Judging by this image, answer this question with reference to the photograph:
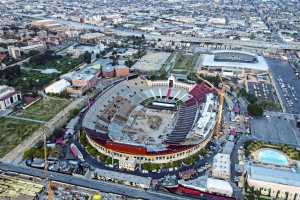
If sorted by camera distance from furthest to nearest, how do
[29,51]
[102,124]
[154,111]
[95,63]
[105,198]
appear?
[29,51]
[95,63]
[154,111]
[102,124]
[105,198]

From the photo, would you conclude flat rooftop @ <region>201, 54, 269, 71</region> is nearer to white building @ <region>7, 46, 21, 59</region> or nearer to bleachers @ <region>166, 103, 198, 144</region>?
bleachers @ <region>166, 103, 198, 144</region>

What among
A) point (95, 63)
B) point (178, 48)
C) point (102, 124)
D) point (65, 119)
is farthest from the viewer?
point (178, 48)

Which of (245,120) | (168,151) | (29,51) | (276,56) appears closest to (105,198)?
(168,151)

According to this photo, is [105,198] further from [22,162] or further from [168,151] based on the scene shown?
[22,162]

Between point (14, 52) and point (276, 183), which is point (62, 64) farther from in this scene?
point (276, 183)

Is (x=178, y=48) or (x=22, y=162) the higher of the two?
(x=178, y=48)

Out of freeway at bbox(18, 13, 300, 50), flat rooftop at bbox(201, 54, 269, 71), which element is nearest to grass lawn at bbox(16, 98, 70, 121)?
flat rooftop at bbox(201, 54, 269, 71)

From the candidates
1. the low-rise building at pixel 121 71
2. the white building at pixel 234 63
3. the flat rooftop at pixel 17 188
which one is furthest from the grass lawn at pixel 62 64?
the flat rooftop at pixel 17 188

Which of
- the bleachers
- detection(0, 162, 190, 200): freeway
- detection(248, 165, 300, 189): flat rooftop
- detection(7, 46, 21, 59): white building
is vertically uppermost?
detection(7, 46, 21, 59): white building
